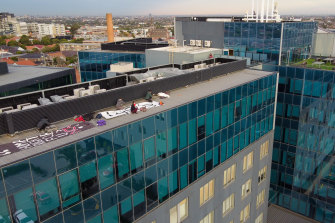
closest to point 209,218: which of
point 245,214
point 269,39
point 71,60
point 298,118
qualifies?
point 245,214

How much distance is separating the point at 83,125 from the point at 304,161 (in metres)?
42.6

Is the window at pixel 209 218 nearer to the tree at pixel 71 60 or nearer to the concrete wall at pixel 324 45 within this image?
the concrete wall at pixel 324 45

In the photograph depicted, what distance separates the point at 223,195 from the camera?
98.9ft

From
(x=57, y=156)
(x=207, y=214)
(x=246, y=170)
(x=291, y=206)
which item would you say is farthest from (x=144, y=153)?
(x=291, y=206)

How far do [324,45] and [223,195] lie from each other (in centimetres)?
4385

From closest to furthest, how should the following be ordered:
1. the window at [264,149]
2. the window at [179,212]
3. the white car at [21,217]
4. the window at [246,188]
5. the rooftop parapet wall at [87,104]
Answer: the white car at [21,217] → the rooftop parapet wall at [87,104] → the window at [179,212] → the window at [246,188] → the window at [264,149]

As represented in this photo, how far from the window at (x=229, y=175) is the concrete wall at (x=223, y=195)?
1.39ft

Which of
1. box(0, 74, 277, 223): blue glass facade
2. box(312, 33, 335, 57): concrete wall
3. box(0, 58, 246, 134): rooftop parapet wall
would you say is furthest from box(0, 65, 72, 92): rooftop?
box(312, 33, 335, 57): concrete wall

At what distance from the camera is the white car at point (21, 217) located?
14.4m

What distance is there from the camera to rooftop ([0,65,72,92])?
3769 centimetres

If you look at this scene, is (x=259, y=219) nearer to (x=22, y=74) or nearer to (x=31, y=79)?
(x=31, y=79)

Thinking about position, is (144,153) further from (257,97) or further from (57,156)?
(257,97)

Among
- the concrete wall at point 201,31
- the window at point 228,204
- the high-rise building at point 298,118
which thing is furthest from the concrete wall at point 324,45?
the window at point 228,204

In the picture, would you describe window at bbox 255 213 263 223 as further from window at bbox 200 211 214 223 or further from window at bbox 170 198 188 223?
window at bbox 170 198 188 223
